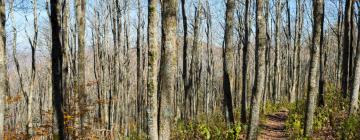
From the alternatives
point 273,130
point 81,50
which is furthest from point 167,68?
point 273,130

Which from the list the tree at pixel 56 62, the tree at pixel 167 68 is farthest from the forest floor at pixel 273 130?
the tree at pixel 56 62

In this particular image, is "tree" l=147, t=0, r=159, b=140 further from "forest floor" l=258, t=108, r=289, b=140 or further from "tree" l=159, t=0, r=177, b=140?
"forest floor" l=258, t=108, r=289, b=140

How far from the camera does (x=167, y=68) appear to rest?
691cm

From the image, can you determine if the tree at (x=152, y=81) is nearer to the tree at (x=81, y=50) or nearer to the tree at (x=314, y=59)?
the tree at (x=314, y=59)

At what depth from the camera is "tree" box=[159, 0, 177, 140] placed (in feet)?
22.5

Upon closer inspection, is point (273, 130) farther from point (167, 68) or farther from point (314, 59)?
point (167, 68)

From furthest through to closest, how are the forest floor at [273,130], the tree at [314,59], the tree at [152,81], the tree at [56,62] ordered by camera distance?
1. the forest floor at [273,130]
2. the tree at [314,59]
3. the tree at [56,62]
4. the tree at [152,81]

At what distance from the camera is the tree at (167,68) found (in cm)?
685

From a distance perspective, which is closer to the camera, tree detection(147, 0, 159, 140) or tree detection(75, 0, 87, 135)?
tree detection(147, 0, 159, 140)

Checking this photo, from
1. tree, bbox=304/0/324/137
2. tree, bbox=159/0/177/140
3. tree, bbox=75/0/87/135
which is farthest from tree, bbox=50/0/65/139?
tree, bbox=304/0/324/137

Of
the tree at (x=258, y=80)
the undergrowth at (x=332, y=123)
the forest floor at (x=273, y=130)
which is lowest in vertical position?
the forest floor at (x=273, y=130)

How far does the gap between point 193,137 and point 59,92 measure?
15.6ft

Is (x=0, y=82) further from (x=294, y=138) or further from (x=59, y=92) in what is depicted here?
(x=294, y=138)

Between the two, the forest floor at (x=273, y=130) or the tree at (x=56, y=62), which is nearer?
the tree at (x=56, y=62)
